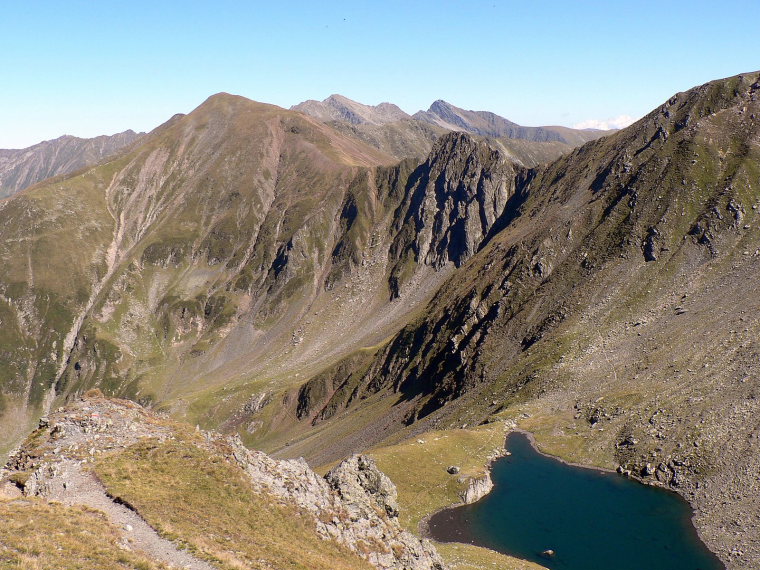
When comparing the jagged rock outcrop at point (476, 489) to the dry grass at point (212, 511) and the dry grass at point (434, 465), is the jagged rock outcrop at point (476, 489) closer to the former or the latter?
the dry grass at point (434, 465)

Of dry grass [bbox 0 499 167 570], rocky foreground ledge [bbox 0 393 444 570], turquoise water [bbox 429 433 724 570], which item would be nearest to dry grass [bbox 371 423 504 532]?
turquoise water [bbox 429 433 724 570]

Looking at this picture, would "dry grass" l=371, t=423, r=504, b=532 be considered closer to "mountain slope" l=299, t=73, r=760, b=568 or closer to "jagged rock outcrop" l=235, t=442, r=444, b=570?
"mountain slope" l=299, t=73, r=760, b=568

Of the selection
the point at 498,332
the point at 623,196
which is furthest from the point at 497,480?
the point at 623,196

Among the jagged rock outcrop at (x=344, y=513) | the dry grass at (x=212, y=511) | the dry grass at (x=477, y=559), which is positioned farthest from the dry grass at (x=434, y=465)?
the dry grass at (x=212, y=511)

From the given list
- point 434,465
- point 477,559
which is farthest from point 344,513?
point 434,465

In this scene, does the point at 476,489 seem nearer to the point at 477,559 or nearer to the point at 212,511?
the point at 477,559
